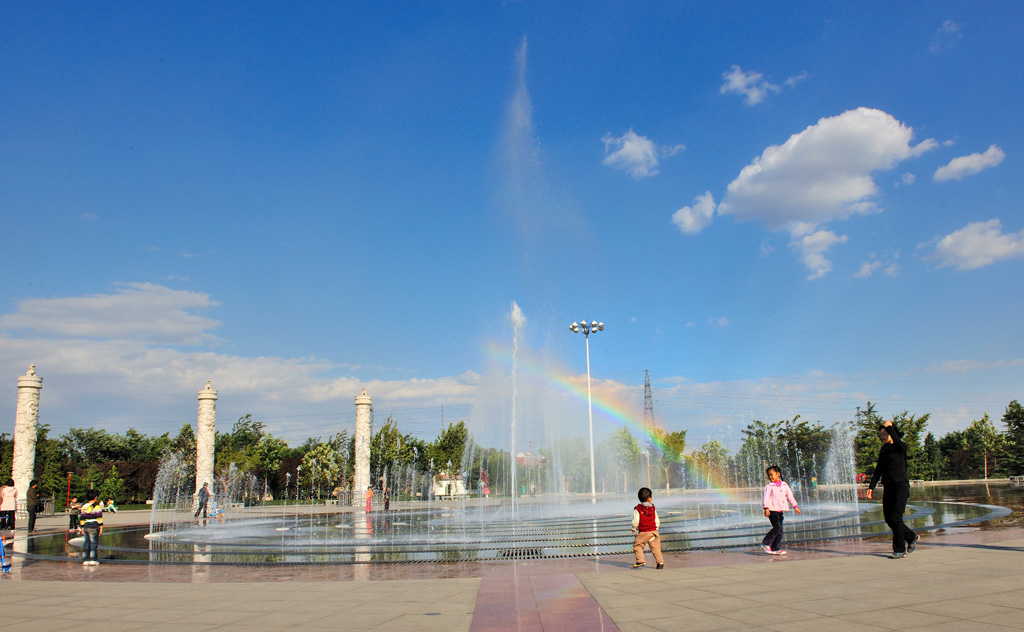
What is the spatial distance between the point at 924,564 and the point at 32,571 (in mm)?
14747

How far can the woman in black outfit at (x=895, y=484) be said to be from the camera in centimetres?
946

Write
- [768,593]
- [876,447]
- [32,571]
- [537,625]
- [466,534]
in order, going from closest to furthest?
1. [537,625]
2. [768,593]
3. [32,571]
4. [466,534]
5. [876,447]

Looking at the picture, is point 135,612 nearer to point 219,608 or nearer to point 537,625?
point 219,608

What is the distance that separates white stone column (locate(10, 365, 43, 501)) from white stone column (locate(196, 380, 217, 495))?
10.3 m

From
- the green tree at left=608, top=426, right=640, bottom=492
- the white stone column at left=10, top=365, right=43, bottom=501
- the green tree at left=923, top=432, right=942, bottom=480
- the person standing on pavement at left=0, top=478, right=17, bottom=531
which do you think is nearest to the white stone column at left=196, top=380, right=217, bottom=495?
the white stone column at left=10, top=365, right=43, bottom=501

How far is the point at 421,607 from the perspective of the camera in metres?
7.36

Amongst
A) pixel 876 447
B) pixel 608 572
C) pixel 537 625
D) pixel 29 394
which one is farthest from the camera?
pixel 876 447

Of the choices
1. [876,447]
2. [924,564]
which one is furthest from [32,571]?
[876,447]

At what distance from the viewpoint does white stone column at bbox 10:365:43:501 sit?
4216cm

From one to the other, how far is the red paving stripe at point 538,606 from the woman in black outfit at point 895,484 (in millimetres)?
4777

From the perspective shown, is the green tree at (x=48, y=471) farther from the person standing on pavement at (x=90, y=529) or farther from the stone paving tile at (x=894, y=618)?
the stone paving tile at (x=894, y=618)

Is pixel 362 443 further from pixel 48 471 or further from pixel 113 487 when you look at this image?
pixel 48 471

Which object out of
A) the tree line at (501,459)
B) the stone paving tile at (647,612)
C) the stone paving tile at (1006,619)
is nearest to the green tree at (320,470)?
the tree line at (501,459)

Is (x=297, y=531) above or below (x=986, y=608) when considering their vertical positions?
below
